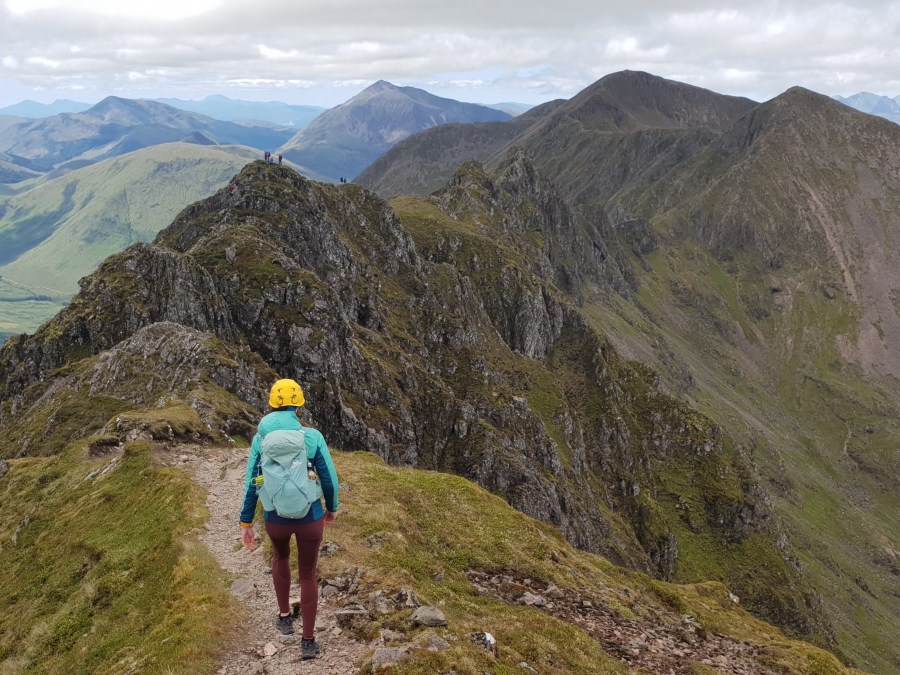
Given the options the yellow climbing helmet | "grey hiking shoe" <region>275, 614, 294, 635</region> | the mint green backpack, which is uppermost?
the yellow climbing helmet

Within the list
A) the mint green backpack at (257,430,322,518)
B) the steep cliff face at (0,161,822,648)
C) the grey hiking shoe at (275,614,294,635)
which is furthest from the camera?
the steep cliff face at (0,161,822,648)

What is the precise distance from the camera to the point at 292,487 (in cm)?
1351

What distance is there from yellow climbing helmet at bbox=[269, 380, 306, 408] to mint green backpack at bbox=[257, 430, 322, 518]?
0.84 meters

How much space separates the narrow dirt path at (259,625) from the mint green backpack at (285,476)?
15.1 ft

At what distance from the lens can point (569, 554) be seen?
1310 inches

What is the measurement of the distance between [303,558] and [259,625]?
15.5 ft

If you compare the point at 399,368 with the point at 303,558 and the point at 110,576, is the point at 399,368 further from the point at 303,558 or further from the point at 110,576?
the point at 303,558

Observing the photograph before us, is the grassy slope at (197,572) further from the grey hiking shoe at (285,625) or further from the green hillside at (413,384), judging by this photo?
the grey hiking shoe at (285,625)

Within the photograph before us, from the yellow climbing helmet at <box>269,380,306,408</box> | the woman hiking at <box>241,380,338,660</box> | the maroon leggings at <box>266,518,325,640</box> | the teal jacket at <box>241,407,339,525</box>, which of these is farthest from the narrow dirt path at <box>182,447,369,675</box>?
the yellow climbing helmet at <box>269,380,306,408</box>

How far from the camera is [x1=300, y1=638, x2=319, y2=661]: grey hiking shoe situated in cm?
1491

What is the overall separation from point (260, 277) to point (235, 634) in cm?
8479

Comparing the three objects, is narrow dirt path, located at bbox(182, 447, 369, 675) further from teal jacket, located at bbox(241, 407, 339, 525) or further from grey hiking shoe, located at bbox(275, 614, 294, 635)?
teal jacket, located at bbox(241, 407, 339, 525)

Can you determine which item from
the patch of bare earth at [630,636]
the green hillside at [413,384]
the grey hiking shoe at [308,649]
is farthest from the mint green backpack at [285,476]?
the patch of bare earth at [630,636]

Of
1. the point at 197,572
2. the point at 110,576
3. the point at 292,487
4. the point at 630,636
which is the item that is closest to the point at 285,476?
the point at 292,487
